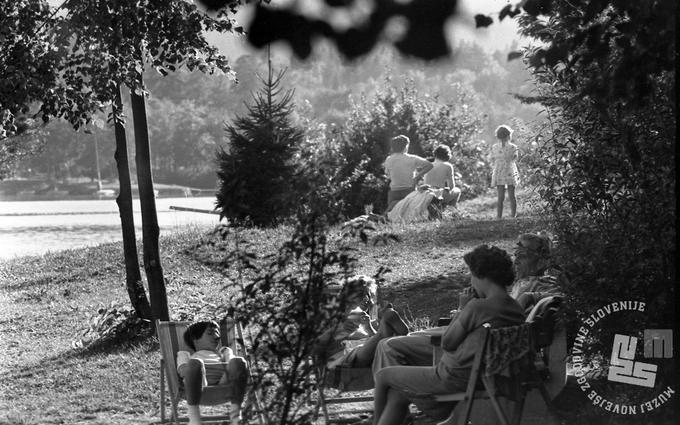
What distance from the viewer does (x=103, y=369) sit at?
8008 mm

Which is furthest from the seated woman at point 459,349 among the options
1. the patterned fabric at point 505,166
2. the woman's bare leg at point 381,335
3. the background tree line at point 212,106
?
the background tree line at point 212,106

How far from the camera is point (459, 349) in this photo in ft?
15.8

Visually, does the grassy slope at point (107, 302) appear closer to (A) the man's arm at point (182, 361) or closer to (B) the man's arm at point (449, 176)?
(A) the man's arm at point (182, 361)

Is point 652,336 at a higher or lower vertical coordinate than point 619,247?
lower

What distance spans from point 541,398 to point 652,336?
68 cm

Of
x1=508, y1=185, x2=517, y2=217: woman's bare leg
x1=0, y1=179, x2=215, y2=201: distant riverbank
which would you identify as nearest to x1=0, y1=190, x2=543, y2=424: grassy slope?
x1=508, y1=185, x2=517, y2=217: woman's bare leg

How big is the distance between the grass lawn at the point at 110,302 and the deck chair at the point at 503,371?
4.36 feet

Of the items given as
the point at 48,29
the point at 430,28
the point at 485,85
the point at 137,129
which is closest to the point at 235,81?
the point at 137,129

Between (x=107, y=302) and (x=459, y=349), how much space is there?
7433mm

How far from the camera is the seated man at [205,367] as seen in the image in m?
5.47

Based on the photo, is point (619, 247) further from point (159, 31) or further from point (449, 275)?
Answer: point (449, 275)

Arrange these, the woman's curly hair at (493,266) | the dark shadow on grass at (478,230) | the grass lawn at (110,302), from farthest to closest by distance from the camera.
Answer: the dark shadow on grass at (478,230)
the grass lawn at (110,302)
the woman's curly hair at (493,266)

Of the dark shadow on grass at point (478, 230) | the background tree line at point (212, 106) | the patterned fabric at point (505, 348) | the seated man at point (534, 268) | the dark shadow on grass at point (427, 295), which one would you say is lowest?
the dark shadow on grass at point (427, 295)

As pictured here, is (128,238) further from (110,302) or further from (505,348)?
(505,348)
